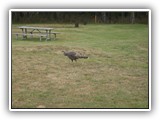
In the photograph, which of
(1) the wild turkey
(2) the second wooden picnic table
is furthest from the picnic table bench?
(1) the wild turkey

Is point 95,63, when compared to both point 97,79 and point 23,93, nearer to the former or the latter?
point 97,79

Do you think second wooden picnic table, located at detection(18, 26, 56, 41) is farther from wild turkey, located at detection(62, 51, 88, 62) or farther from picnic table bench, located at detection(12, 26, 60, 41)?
wild turkey, located at detection(62, 51, 88, 62)

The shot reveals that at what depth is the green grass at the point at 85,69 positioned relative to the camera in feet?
29.1

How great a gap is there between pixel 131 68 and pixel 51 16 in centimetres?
95

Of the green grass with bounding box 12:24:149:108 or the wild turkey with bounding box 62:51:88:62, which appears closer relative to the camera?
the green grass with bounding box 12:24:149:108

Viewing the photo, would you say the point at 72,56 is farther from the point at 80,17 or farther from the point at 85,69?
the point at 80,17

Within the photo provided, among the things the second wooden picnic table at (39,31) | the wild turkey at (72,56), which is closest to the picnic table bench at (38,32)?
the second wooden picnic table at (39,31)

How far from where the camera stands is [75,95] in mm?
8891

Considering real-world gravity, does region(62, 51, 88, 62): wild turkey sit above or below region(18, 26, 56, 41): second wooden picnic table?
below

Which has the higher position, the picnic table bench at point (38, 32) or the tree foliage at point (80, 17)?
the tree foliage at point (80, 17)

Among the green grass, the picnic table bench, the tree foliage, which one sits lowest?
the green grass

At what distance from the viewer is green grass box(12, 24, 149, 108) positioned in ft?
29.1

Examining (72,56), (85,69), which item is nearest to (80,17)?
(72,56)

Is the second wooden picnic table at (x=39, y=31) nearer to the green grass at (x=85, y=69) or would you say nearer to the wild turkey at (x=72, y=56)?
the green grass at (x=85, y=69)
